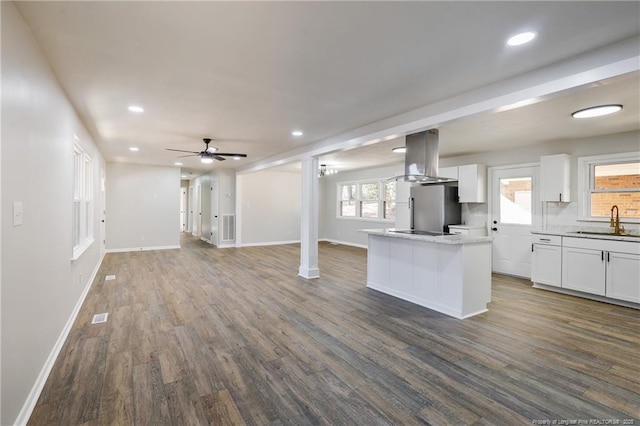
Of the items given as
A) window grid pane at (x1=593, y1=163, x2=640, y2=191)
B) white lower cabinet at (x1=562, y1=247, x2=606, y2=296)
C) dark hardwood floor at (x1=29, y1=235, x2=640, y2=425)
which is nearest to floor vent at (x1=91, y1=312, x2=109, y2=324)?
dark hardwood floor at (x1=29, y1=235, x2=640, y2=425)

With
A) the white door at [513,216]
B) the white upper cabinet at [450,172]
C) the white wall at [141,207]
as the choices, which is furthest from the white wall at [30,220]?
the white door at [513,216]

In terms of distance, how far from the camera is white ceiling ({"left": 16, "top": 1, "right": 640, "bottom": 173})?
6.11 feet

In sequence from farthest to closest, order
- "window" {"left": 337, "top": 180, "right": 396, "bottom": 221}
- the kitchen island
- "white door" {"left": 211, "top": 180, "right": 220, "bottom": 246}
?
1. "white door" {"left": 211, "top": 180, "right": 220, "bottom": 246}
2. "window" {"left": 337, "top": 180, "right": 396, "bottom": 221}
3. the kitchen island

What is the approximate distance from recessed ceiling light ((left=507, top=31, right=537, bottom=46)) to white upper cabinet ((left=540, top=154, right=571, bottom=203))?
12.5 feet

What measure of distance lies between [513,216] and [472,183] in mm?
989

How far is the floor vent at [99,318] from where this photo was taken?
11.2 feet

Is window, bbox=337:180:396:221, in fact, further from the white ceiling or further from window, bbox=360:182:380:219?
the white ceiling

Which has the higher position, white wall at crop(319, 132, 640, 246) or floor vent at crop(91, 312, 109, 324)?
white wall at crop(319, 132, 640, 246)

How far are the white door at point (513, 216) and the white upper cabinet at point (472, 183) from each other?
190 mm

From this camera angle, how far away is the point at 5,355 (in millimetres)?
1631

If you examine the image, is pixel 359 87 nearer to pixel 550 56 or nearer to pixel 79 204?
pixel 550 56

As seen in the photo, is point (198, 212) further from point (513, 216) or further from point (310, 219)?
point (513, 216)

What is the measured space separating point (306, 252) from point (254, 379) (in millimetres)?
3356

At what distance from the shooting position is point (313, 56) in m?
2.40
